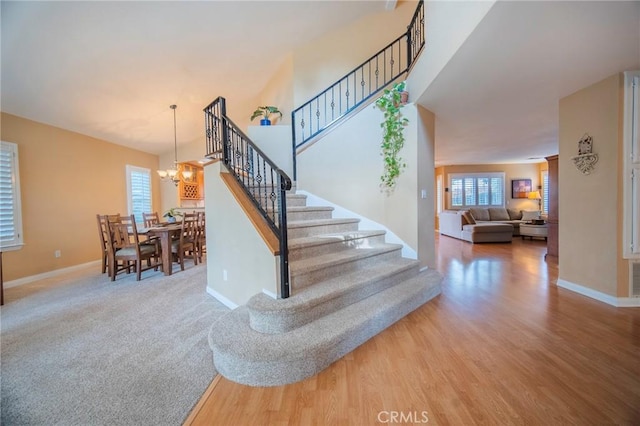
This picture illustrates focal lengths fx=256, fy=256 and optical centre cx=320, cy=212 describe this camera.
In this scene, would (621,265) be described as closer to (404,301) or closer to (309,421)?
(404,301)

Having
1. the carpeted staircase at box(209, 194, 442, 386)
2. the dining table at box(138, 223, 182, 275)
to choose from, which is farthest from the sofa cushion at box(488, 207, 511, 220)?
the dining table at box(138, 223, 182, 275)

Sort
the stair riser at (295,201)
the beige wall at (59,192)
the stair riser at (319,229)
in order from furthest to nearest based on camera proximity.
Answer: the beige wall at (59,192) < the stair riser at (295,201) < the stair riser at (319,229)

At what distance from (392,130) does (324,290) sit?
2.41m

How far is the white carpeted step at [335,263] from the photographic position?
2.37 m

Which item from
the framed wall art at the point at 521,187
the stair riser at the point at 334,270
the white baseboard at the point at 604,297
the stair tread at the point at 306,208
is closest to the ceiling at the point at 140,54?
the stair tread at the point at 306,208

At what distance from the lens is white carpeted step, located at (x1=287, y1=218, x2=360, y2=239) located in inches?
120

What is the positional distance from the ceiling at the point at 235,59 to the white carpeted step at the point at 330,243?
1.91 m

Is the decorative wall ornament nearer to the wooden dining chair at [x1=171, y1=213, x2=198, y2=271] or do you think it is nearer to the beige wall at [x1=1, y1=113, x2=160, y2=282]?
the wooden dining chair at [x1=171, y1=213, x2=198, y2=271]

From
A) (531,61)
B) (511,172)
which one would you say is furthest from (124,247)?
(511,172)

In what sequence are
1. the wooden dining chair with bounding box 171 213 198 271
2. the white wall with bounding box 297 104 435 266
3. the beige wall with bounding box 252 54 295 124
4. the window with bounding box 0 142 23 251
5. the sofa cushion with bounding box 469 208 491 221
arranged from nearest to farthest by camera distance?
the white wall with bounding box 297 104 435 266, the window with bounding box 0 142 23 251, the wooden dining chair with bounding box 171 213 198 271, the beige wall with bounding box 252 54 295 124, the sofa cushion with bounding box 469 208 491 221

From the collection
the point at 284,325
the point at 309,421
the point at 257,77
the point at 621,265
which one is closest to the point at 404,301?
the point at 284,325

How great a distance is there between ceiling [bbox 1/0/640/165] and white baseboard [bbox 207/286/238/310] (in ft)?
10.9

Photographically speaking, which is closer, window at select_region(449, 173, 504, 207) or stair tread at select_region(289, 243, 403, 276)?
stair tread at select_region(289, 243, 403, 276)

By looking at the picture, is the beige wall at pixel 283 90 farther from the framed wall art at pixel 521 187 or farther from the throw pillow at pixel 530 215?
the framed wall art at pixel 521 187
